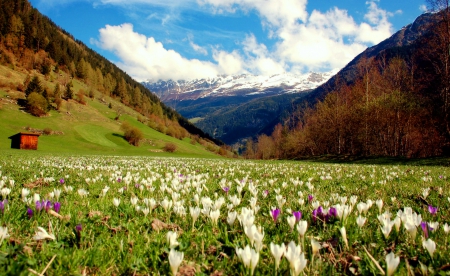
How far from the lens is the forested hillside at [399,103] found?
2641 centimetres

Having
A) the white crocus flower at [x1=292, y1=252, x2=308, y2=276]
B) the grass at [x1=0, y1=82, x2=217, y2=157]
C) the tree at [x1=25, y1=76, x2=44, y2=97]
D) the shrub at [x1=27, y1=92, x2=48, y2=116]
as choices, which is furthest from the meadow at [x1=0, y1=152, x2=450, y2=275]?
the tree at [x1=25, y1=76, x2=44, y2=97]

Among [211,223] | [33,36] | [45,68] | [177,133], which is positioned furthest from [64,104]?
[211,223]

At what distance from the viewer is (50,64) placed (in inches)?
5315

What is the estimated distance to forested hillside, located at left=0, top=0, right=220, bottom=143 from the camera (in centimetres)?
11138

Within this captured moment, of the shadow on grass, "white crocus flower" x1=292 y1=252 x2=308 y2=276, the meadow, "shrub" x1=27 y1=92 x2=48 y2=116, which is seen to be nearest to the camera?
"white crocus flower" x1=292 y1=252 x2=308 y2=276

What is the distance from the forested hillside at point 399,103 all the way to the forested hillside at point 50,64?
8792cm

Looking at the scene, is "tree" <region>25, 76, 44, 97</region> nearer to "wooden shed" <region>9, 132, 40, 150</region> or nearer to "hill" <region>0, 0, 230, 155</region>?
"hill" <region>0, 0, 230, 155</region>

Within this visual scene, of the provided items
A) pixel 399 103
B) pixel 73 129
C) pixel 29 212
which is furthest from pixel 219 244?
pixel 73 129

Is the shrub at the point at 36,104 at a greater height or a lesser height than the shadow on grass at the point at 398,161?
greater

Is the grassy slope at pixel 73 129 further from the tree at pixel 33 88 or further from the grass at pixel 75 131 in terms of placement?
the tree at pixel 33 88

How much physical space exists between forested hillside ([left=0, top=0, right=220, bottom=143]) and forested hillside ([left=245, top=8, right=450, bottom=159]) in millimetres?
87921

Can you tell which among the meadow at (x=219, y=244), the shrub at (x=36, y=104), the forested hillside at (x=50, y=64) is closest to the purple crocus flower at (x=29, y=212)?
the meadow at (x=219, y=244)

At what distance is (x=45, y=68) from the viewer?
129750mm

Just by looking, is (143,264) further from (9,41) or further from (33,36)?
(33,36)
